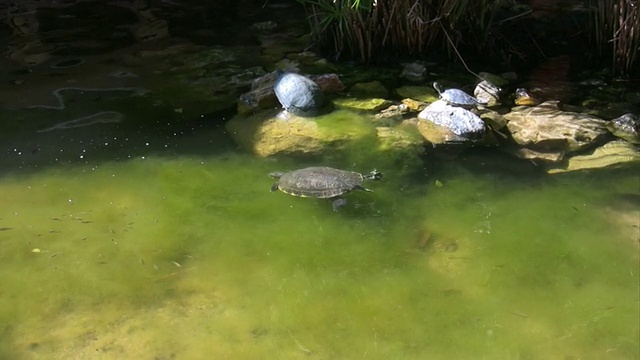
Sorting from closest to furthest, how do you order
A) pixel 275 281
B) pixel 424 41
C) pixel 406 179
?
pixel 275 281 < pixel 406 179 < pixel 424 41

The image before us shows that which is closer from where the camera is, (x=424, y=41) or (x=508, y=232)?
(x=508, y=232)

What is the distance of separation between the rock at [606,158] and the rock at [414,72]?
4.19ft

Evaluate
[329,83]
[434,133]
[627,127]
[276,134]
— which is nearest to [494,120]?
[434,133]

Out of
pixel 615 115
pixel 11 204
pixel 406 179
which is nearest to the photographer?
pixel 11 204

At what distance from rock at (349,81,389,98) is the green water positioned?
88cm

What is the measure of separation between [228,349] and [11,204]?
54.4 inches

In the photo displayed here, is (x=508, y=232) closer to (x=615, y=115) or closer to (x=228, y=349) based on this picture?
(x=228, y=349)

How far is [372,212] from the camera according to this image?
8.78ft

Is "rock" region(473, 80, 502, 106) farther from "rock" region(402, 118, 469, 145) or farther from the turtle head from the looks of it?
the turtle head

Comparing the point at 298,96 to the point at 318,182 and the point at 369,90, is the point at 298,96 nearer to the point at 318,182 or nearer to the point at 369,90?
the point at 369,90

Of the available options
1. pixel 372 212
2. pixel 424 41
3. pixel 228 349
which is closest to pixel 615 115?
pixel 424 41

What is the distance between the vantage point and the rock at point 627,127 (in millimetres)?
3266

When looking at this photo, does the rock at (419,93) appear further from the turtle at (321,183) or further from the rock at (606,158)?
the turtle at (321,183)

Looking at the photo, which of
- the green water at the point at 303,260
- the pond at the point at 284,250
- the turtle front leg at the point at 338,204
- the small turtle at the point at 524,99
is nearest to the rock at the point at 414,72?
the small turtle at the point at 524,99
